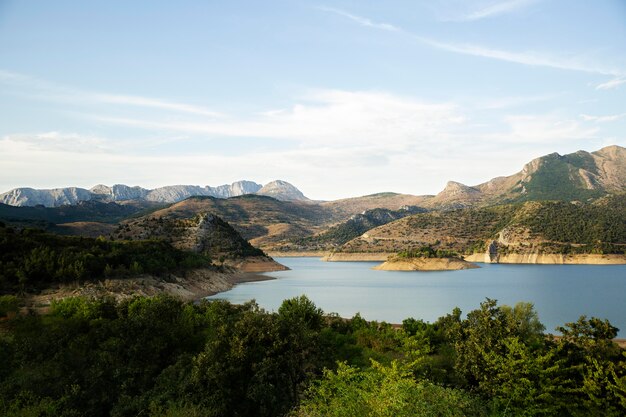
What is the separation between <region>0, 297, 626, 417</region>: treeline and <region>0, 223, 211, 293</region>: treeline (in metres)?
25.6

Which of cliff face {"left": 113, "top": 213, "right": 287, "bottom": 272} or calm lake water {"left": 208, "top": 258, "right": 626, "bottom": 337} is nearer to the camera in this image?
calm lake water {"left": 208, "top": 258, "right": 626, "bottom": 337}

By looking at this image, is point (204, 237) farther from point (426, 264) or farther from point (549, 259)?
point (549, 259)

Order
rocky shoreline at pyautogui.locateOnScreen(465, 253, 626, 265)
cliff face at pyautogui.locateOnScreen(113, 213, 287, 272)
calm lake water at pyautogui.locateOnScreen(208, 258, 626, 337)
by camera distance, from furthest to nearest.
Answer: rocky shoreline at pyautogui.locateOnScreen(465, 253, 626, 265) < cliff face at pyautogui.locateOnScreen(113, 213, 287, 272) < calm lake water at pyautogui.locateOnScreen(208, 258, 626, 337)

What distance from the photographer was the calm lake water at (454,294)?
58219mm

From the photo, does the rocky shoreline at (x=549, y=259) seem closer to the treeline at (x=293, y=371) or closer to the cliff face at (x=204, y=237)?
the cliff face at (x=204, y=237)

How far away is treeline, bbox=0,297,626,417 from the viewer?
67.4 feet

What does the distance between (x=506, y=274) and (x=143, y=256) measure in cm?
7952

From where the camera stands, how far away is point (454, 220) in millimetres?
194375

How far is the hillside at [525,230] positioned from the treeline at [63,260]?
113 meters

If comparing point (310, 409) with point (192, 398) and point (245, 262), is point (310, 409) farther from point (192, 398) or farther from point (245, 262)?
point (245, 262)

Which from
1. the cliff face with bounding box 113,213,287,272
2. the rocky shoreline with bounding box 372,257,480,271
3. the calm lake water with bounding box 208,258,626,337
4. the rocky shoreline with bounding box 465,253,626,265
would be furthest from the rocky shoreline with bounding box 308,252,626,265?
the cliff face with bounding box 113,213,287,272

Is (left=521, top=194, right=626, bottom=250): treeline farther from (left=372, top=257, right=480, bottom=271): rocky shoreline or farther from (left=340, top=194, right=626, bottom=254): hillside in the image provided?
(left=372, top=257, right=480, bottom=271): rocky shoreline

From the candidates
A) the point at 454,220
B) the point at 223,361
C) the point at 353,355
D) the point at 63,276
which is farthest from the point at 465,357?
the point at 454,220

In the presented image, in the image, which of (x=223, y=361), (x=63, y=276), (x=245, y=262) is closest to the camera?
(x=223, y=361)
